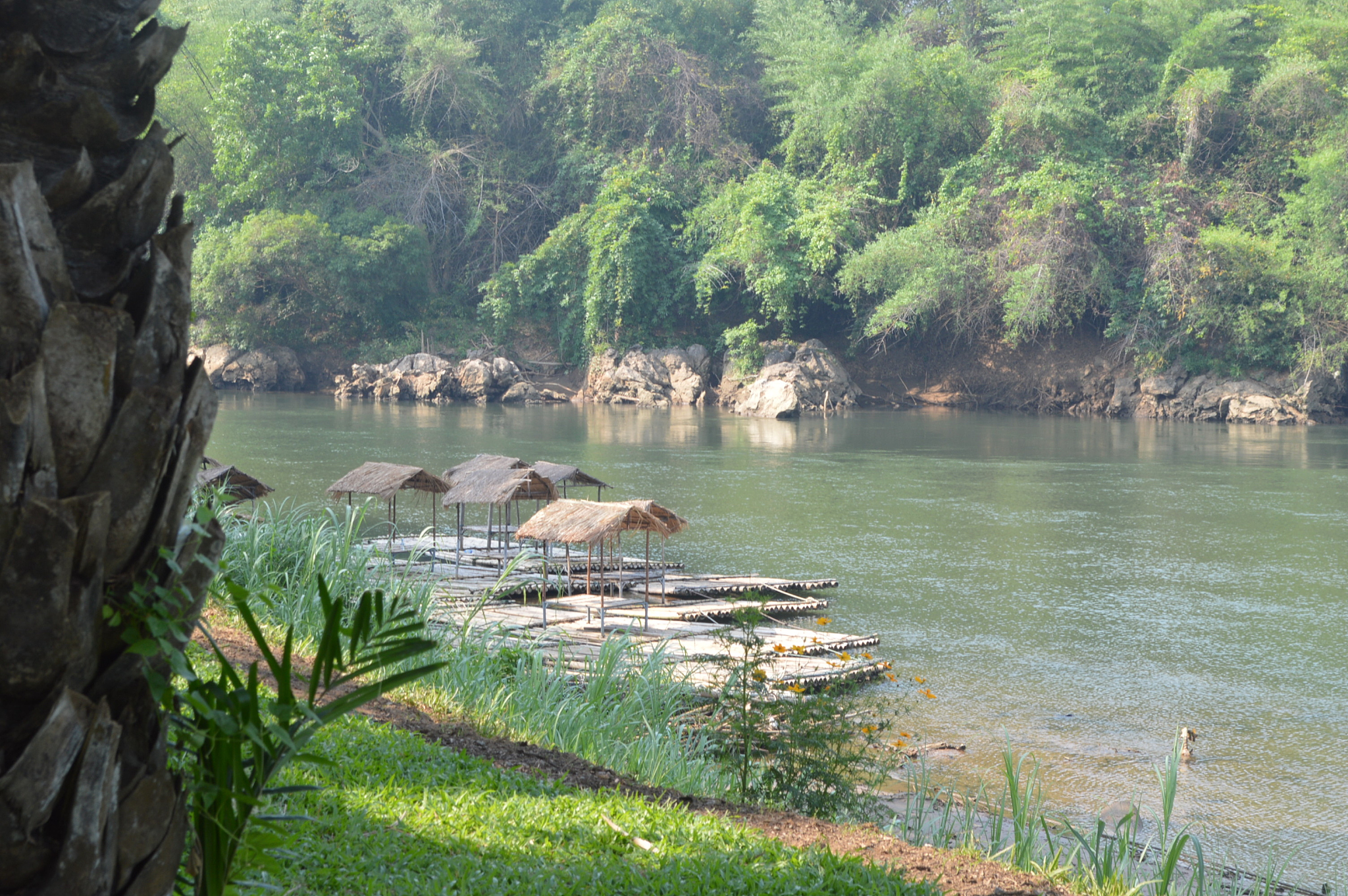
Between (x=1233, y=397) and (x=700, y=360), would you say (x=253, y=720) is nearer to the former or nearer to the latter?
(x=1233, y=397)

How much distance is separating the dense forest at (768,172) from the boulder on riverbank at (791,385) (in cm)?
129

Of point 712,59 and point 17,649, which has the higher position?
point 712,59

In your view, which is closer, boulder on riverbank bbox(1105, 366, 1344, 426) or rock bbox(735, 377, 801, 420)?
boulder on riverbank bbox(1105, 366, 1344, 426)

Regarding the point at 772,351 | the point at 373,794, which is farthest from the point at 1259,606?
the point at 772,351

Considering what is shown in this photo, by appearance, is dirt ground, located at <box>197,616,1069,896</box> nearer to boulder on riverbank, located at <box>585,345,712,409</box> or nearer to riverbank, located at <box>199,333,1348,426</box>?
riverbank, located at <box>199,333,1348,426</box>

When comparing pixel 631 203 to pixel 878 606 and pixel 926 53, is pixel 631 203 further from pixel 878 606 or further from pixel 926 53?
pixel 878 606

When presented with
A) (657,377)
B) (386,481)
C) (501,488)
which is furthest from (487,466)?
(657,377)

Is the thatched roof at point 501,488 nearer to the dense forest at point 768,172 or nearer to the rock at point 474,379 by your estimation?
the dense forest at point 768,172

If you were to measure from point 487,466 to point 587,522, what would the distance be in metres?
4.18

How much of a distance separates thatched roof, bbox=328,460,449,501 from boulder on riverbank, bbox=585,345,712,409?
27.0 meters

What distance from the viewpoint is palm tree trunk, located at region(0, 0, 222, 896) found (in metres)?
1.59

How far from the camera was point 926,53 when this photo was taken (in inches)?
1547

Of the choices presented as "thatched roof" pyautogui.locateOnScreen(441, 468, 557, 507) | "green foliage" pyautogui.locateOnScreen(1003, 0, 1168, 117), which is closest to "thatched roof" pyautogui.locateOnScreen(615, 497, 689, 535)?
"thatched roof" pyautogui.locateOnScreen(441, 468, 557, 507)

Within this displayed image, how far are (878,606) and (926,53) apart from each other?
31020mm
